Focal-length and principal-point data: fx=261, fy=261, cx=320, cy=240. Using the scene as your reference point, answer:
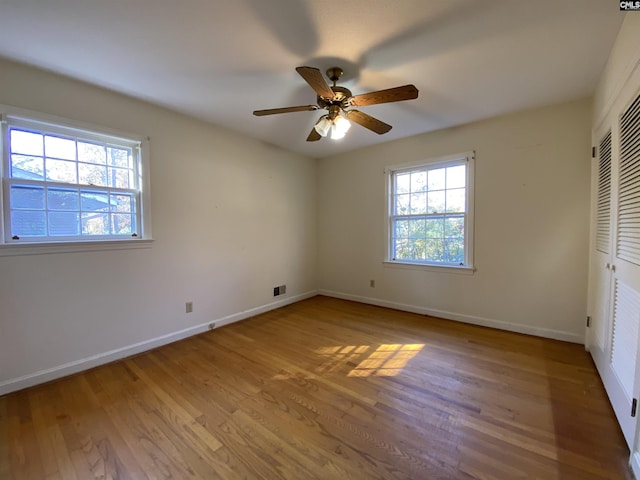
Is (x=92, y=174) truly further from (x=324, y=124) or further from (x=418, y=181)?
(x=418, y=181)

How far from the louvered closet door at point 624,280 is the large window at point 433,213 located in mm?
1397

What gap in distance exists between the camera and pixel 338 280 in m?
4.58

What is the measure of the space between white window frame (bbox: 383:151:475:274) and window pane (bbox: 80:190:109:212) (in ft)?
11.2

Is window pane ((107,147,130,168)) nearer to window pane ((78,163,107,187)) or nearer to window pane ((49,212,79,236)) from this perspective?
window pane ((78,163,107,187))

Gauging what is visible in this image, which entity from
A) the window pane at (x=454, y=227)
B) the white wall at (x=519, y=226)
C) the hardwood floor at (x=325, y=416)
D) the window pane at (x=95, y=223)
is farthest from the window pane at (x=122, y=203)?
the window pane at (x=454, y=227)

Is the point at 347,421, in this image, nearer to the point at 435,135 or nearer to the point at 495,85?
the point at 495,85

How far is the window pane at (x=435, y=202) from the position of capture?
3518mm

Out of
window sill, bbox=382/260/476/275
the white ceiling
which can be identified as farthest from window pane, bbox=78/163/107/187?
window sill, bbox=382/260/476/275

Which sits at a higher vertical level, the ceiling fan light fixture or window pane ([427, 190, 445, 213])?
the ceiling fan light fixture

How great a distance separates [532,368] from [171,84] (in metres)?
4.01

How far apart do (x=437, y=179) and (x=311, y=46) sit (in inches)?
97.2

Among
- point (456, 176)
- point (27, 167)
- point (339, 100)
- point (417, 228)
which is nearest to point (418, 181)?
point (456, 176)

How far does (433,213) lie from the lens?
3588 millimetres

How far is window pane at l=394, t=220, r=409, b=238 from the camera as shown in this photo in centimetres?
386
